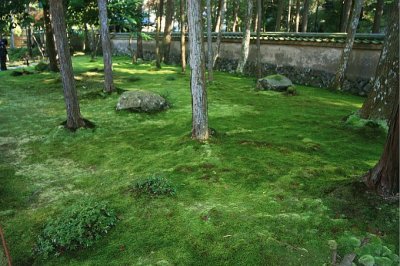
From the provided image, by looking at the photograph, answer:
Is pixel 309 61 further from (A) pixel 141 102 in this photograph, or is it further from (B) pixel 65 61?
(B) pixel 65 61

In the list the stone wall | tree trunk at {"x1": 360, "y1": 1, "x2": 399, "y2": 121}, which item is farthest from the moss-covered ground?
the stone wall

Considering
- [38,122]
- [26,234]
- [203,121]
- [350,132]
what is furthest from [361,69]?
[26,234]

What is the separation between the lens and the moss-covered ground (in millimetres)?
3713

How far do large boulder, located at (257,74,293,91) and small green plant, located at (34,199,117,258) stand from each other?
1005 centimetres

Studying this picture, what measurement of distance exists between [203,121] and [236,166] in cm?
155

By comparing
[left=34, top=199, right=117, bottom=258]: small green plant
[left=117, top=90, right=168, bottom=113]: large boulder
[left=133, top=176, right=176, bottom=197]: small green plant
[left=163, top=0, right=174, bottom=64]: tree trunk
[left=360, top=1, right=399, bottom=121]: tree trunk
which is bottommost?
[left=34, top=199, right=117, bottom=258]: small green plant

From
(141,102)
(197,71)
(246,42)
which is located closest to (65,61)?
(141,102)

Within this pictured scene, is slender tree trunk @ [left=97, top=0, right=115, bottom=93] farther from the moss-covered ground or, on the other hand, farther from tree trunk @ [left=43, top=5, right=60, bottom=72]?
tree trunk @ [left=43, top=5, right=60, bottom=72]

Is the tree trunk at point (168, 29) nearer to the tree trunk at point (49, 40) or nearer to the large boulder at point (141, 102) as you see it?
the tree trunk at point (49, 40)

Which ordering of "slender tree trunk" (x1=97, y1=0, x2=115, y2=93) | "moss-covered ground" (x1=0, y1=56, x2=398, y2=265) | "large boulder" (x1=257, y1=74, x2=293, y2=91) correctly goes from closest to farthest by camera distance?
"moss-covered ground" (x1=0, y1=56, x2=398, y2=265), "slender tree trunk" (x1=97, y1=0, x2=115, y2=93), "large boulder" (x1=257, y1=74, x2=293, y2=91)

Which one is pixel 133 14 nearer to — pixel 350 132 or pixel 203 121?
pixel 203 121

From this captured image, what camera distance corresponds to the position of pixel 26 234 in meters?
4.23

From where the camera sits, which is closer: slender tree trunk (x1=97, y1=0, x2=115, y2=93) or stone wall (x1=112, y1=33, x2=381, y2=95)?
slender tree trunk (x1=97, y1=0, x2=115, y2=93)

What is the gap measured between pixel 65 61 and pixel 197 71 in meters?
3.34
